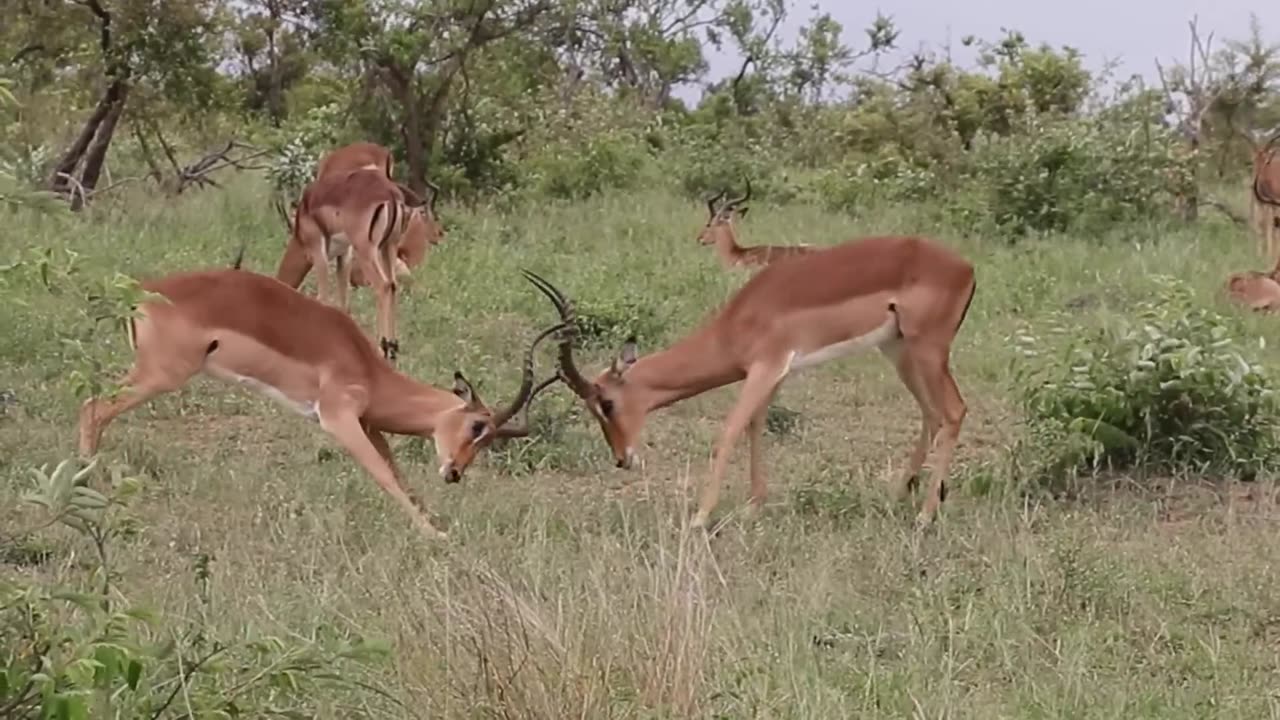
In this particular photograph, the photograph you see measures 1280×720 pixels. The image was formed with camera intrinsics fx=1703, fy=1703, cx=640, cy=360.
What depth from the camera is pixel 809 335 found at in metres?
5.70

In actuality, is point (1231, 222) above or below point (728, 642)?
below

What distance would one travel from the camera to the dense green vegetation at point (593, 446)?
3043 mm

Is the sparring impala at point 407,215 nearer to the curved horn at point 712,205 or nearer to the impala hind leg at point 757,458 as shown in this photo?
the curved horn at point 712,205

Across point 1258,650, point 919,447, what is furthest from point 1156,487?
point 1258,650

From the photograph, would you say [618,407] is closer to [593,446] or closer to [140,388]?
[593,446]

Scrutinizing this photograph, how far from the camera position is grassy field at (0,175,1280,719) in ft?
10.3

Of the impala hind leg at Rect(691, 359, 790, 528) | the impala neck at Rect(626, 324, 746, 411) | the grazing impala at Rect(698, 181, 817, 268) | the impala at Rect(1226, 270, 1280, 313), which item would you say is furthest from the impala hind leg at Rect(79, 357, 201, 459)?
the impala at Rect(1226, 270, 1280, 313)

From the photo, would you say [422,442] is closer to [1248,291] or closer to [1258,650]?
[1258,650]

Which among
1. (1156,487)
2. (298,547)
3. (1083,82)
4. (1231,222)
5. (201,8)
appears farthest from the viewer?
(1083,82)

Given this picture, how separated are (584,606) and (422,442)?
324 centimetres

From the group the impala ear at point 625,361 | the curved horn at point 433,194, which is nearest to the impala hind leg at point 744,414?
the impala ear at point 625,361

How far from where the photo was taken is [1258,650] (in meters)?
3.74

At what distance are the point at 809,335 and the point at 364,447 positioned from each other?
1514 mm

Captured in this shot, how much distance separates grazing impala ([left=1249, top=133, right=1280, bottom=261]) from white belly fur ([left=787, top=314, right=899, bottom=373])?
19.5ft
